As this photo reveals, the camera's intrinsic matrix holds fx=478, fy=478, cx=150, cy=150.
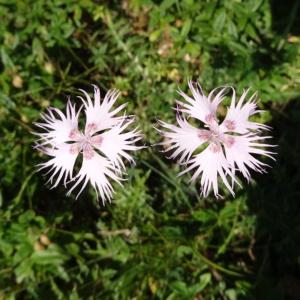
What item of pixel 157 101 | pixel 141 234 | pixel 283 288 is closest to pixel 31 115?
pixel 157 101

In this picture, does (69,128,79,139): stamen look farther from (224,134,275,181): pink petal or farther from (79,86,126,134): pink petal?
(224,134,275,181): pink petal

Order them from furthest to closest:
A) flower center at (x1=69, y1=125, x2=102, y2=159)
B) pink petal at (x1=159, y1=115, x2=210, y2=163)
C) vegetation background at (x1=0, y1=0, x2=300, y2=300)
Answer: vegetation background at (x1=0, y1=0, x2=300, y2=300) → flower center at (x1=69, y1=125, x2=102, y2=159) → pink petal at (x1=159, y1=115, x2=210, y2=163)

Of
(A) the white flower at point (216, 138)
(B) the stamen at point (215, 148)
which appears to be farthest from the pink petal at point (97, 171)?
(B) the stamen at point (215, 148)

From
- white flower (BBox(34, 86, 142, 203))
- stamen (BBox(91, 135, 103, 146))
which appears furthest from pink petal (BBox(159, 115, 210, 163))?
stamen (BBox(91, 135, 103, 146))

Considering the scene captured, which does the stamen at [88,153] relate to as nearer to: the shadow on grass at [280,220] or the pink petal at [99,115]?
the pink petal at [99,115]

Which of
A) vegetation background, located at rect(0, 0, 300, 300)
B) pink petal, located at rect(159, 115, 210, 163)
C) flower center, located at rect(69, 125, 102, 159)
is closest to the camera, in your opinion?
pink petal, located at rect(159, 115, 210, 163)

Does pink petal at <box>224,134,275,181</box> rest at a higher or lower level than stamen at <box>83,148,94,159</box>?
higher

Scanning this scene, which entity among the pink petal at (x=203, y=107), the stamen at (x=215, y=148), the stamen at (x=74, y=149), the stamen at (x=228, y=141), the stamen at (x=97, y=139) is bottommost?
the stamen at (x=74, y=149)

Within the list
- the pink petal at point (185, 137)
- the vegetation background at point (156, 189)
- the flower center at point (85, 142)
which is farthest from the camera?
the vegetation background at point (156, 189)

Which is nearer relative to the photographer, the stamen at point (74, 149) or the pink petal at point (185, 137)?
the pink petal at point (185, 137)
